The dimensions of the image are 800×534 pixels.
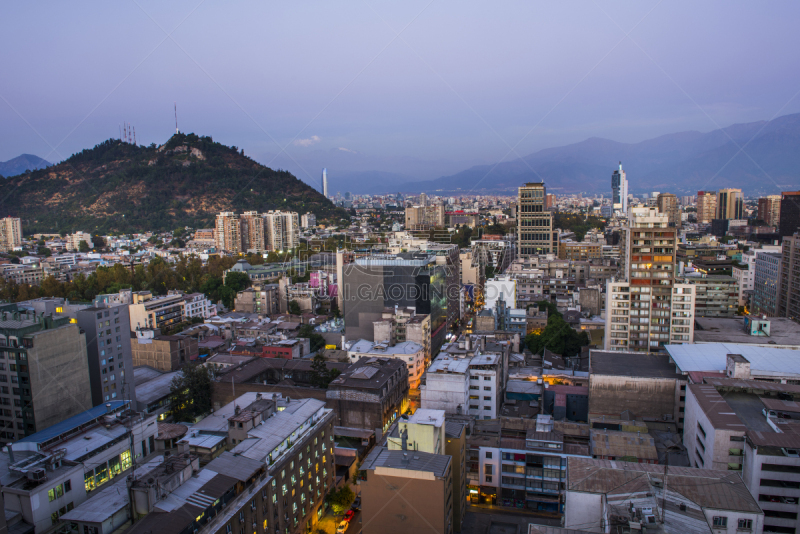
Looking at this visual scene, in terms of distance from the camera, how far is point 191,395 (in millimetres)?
12812

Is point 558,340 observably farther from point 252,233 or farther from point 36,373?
point 252,233

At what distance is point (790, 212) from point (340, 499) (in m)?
34.7

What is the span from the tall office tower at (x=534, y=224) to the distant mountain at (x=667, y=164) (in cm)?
3087

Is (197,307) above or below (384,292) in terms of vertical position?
below

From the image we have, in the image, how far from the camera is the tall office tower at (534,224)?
35844mm

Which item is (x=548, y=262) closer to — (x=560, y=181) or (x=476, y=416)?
(x=476, y=416)

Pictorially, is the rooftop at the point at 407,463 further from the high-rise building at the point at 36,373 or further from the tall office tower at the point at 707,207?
the tall office tower at the point at 707,207

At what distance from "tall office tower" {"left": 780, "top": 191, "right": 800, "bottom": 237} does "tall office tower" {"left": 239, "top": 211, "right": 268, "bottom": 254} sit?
131ft

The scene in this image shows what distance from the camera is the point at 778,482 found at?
7.10m

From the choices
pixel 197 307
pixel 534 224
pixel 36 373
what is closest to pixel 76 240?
pixel 197 307

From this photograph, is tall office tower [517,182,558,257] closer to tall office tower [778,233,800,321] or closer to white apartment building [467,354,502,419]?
tall office tower [778,233,800,321]

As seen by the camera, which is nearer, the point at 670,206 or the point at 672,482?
the point at 672,482

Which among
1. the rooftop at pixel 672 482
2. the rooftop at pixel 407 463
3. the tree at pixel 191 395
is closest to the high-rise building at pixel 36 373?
the tree at pixel 191 395


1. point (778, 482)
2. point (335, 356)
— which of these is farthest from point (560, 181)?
point (778, 482)
